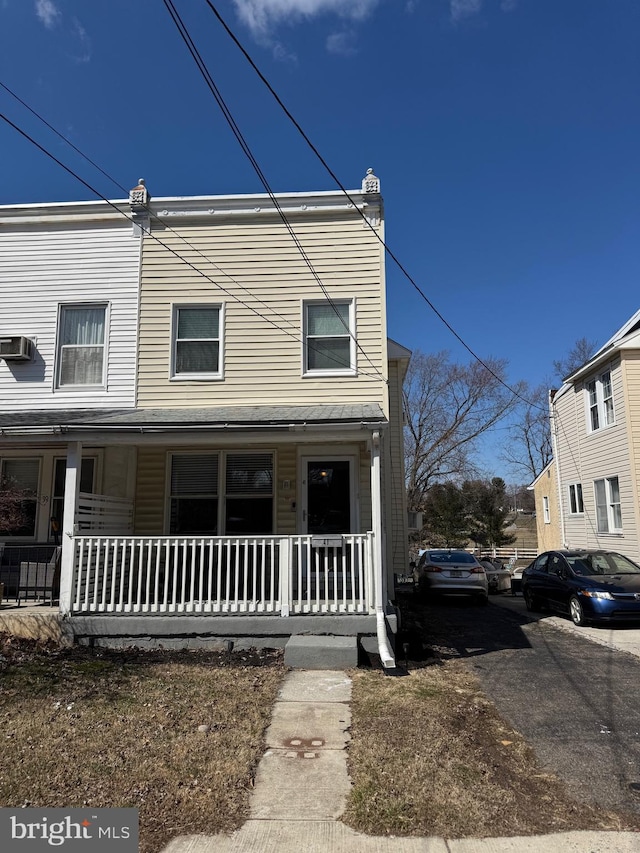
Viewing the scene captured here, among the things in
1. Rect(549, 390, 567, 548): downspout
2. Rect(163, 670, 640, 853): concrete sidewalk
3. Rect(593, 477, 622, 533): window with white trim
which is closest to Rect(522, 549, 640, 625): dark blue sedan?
Rect(593, 477, 622, 533): window with white trim

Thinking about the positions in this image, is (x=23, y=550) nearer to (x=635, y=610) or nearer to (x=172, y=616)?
(x=172, y=616)

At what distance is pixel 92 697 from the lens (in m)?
5.73

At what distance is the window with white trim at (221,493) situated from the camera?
10.0 metres

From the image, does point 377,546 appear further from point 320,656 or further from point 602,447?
point 602,447

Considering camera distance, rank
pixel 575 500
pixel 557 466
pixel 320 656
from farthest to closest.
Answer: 1. pixel 557 466
2. pixel 575 500
3. pixel 320 656

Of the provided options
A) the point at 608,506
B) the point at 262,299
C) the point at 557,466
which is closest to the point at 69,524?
the point at 262,299

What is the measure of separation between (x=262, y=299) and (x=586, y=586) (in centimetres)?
786

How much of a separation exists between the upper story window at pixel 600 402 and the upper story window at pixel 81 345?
13.4 meters

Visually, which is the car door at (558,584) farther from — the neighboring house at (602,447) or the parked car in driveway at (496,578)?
the parked car in driveway at (496,578)

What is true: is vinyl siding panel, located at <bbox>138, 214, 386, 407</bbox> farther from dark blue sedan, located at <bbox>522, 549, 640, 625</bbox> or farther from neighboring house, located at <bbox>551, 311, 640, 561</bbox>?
neighboring house, located at <bbox>551, 311, 640, 561</bbox>

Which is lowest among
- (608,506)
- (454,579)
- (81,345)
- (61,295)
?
(454,579)

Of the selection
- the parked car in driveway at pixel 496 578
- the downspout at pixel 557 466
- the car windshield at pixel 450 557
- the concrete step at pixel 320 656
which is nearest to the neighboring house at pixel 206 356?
the concrete step at pixel 320 656

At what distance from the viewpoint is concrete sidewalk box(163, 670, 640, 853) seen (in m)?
3.28

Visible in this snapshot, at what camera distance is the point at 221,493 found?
10.0 metres
